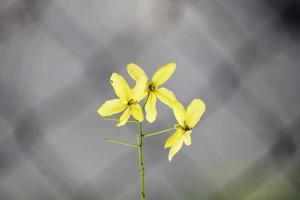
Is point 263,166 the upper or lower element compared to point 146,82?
upper

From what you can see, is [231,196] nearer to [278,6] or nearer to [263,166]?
[263,166]

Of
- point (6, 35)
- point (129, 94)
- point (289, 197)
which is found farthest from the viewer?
point (289, 197)

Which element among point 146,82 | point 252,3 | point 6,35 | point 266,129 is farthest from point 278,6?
point 146,82
